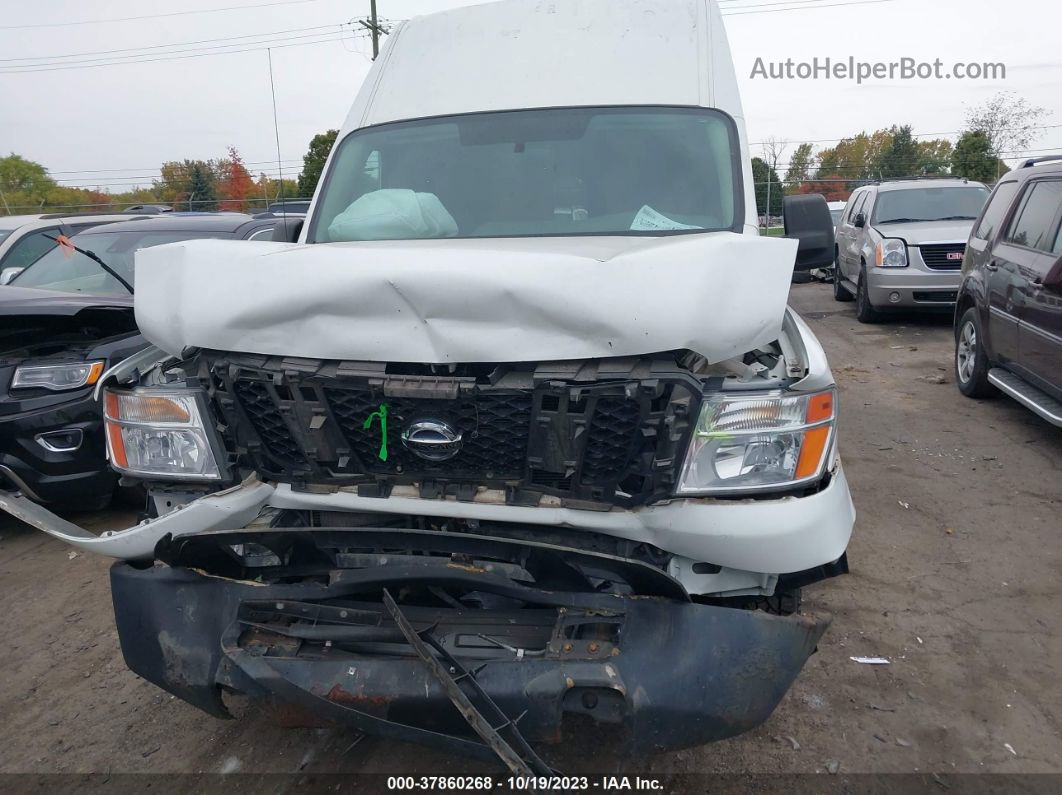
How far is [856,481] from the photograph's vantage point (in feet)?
16.7

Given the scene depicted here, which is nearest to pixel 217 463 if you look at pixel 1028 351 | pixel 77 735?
pixel 77 735

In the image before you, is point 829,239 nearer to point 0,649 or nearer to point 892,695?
point 892,695

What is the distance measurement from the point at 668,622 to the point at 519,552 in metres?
0.43

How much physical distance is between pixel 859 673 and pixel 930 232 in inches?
325

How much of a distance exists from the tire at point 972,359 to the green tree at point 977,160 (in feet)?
69.6

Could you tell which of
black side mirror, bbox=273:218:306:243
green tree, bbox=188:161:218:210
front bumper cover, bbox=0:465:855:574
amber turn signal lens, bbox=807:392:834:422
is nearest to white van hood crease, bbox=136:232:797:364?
amber turn signal lens, bbox=807:392:834:422

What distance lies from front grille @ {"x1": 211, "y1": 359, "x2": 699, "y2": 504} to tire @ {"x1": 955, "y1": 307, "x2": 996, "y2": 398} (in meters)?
5.49

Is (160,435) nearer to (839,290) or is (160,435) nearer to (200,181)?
(200,181)

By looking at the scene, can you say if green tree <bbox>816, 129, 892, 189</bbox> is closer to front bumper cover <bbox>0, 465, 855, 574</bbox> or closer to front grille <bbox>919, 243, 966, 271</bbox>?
front grille <bbox>919, 243, 966, 271</bbox>

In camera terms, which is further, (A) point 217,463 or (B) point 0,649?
(B) point 0,649

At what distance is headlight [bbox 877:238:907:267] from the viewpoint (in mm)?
9766

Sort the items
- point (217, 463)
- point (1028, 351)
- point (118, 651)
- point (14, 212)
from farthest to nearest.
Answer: point (14, 212)
point (1028, 351)
point (118, 651)
point (217, 463)

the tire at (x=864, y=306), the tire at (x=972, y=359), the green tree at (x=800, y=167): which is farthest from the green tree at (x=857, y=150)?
the tire at (x=972, y=359)

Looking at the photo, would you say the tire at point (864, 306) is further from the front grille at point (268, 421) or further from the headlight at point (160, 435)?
the headlight at point (160, 435)
